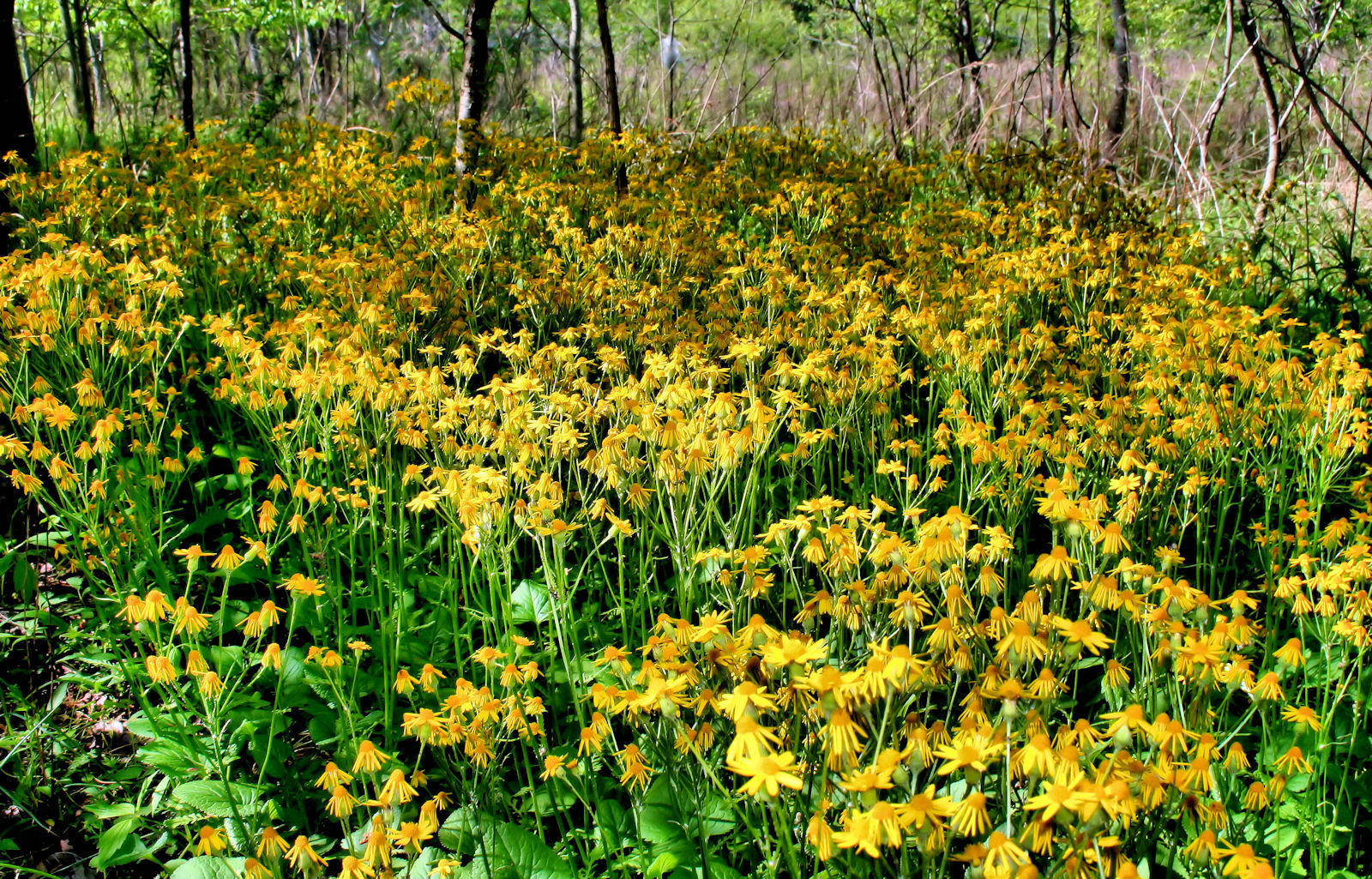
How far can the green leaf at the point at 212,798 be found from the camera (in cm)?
175

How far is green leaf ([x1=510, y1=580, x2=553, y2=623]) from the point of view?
225 cm

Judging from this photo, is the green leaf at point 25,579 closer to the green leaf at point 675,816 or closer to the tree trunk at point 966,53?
the green leaf at point 675,816

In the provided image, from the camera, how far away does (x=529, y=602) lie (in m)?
2.33

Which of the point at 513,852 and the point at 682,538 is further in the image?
the point at 682,538

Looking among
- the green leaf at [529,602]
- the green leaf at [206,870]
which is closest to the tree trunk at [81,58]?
the green leaf at [529,602]

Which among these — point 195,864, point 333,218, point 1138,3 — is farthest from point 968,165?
point 1138,3

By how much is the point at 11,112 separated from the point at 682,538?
425cm

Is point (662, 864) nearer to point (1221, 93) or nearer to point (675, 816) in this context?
point (675, 816)

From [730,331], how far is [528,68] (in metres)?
10.3

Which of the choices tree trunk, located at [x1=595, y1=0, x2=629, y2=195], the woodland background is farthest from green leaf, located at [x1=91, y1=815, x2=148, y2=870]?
tree trunk, located at [x1=595, y1=0, x2=629, y2=195]

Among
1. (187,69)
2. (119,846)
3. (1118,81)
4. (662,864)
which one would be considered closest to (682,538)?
(662,864)

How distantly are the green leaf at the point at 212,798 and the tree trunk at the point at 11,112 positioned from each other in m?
3.52

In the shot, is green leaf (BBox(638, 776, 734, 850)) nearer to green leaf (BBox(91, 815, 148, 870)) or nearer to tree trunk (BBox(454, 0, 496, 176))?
green leaf (BBox(91, 815, 148, 870))

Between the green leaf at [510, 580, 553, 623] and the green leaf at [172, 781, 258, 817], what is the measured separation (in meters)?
0.66
